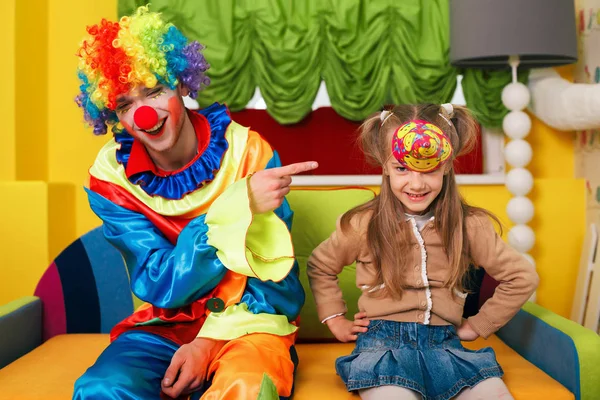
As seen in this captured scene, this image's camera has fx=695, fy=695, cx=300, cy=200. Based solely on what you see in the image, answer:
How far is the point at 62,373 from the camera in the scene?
187cm

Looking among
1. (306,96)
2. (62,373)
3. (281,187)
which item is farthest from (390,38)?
(62,373)

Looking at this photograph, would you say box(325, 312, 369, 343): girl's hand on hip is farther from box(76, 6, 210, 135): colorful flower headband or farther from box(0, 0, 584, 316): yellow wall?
box(0, 0, 584, 316): yellow wall

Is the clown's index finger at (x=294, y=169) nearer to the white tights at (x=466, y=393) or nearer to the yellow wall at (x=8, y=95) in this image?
the white tights at (x=466, y=393)

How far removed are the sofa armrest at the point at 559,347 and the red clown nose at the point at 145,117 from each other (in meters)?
1.15

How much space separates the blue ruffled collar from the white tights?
695 mm

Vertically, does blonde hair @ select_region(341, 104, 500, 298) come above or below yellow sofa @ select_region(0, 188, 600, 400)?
above

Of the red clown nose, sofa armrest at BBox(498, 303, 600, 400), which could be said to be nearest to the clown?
the red clown nose

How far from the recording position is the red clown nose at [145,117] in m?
1.77

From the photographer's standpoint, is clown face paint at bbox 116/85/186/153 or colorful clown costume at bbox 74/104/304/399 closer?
colorful clown costume at bbox 74/104/304/399

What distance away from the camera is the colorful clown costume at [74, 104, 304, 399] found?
1.58 metres

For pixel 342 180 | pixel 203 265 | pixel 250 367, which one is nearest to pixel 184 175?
pixel 203 265

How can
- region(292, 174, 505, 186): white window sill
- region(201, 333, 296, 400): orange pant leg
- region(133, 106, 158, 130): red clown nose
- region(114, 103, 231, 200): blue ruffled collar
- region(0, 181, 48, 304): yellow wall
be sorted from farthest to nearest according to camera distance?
region(292, 174, 505, 186): white window sill → region(0, 181, 48, 304): yellow wall → region(114, 103, 231, 200): blue ruffled collar → region(133, 106, 158, 130): red clown nose → region(201, 333, 296, 400): orange pant leg

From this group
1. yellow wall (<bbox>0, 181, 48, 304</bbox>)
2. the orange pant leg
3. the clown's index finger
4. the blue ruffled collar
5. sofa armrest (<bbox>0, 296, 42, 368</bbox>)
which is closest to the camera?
the orange pant leg

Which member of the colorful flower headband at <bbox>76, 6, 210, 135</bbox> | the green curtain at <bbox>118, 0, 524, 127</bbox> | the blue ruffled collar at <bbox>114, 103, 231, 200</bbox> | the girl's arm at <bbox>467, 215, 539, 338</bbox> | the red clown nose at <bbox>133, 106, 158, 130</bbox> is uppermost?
the green curtain at <bbox>118, 0, 524, 127</bbox>
